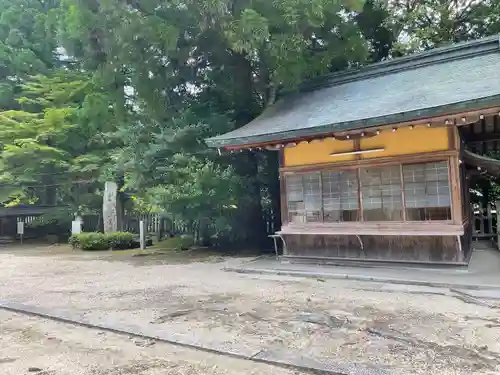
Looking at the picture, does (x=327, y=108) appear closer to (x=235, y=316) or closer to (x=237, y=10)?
(x=237, y=10)

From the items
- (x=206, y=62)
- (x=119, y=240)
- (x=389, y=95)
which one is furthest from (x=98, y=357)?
(x=119, y=240)

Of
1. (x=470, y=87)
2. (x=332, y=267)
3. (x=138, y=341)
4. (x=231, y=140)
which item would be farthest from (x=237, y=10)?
(x=138, y=341)

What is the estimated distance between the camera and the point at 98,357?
157 inches

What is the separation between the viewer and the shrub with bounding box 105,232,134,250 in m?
14.1

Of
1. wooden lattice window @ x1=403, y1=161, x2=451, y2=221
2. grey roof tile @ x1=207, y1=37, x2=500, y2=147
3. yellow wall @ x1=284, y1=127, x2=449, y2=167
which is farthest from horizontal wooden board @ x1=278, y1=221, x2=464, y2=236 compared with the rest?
grey roof tile @ x1=207, y1=37, x2=500, y2=147

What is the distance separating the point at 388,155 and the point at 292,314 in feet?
13.3

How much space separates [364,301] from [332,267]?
2567 mm

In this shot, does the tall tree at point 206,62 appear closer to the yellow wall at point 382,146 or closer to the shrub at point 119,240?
the yellow wall at point 382,146

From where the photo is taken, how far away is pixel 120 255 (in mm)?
12547

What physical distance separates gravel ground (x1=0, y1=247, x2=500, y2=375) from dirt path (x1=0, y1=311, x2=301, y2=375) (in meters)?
0.37

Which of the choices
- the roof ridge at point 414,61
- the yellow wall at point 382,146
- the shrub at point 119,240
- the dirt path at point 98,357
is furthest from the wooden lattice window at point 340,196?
the shrub at point 119,240

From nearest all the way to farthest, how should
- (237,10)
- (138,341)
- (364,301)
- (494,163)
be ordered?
(138,341) → (364,301) → (494,163) → (237,10)

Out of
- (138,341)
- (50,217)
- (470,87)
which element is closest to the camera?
(138,341)

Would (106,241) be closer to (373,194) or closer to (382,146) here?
(373,194)
